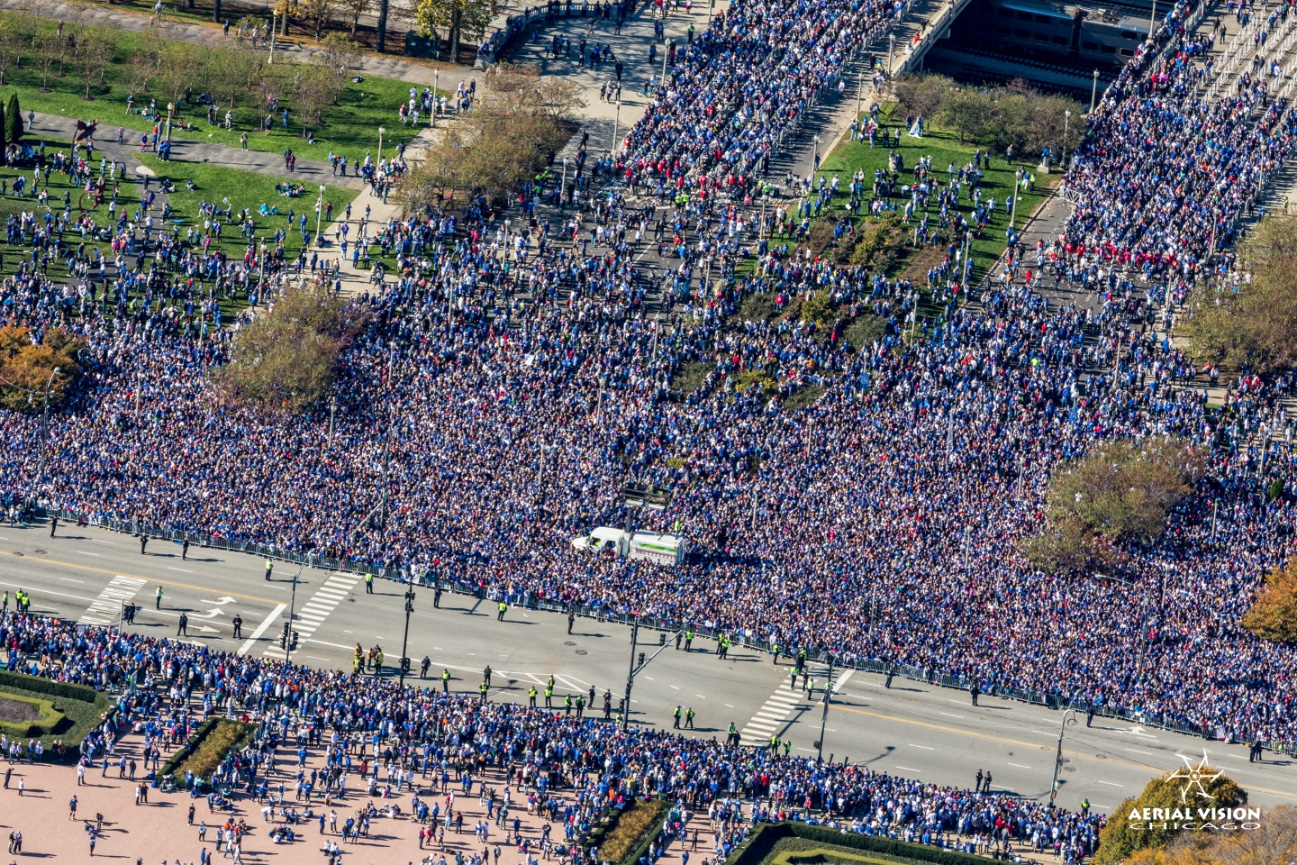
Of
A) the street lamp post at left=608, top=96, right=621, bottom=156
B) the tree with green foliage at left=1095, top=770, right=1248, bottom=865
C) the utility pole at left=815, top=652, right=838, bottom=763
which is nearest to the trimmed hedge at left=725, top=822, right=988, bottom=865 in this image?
the tree with green foliage at left=1095, top=770, right=1248, bottom=865

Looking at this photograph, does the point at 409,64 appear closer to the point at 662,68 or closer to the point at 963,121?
the point at 662,68

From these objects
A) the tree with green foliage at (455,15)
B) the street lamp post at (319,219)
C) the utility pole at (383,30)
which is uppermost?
the tree with green foliage at (455,15)

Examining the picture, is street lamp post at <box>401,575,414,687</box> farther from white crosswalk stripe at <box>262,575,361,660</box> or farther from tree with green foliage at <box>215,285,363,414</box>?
tree with green foliage at <box>215,285,363,414</box>

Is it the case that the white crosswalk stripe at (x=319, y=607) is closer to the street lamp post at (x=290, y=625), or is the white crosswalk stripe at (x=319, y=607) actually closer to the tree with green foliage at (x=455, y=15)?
the street lamp post at (x=290, y=625)

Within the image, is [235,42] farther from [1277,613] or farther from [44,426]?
[1277,613]

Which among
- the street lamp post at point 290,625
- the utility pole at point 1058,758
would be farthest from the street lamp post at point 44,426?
the utility pole at point 1058,758

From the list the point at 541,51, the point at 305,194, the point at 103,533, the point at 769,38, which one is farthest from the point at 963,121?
the point at 103,533
